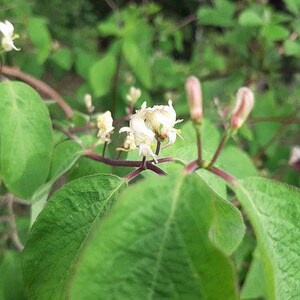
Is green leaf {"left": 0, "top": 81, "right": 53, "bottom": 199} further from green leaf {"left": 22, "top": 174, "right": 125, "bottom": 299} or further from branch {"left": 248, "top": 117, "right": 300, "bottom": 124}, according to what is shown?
branch {"left": 248, "top": 117, "right": 300, "bottom": 124}

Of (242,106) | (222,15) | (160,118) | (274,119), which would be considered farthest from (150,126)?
(222,15)

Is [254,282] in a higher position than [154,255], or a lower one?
lower

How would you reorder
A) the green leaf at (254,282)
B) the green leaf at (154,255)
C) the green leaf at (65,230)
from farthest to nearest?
the green leaf at (254,282)
the green leaf at (65,230)
the green leaf at (154,255)

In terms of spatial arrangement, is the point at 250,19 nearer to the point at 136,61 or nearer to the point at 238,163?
the point at 136,61

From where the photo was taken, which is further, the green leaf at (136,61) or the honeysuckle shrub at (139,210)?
the green leaf at (136,61)

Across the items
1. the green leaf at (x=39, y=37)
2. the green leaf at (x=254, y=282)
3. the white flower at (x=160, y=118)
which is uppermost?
the green leaf at (x=39, y=37)

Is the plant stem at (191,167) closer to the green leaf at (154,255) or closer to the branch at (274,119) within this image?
the green leaf at (154,255)

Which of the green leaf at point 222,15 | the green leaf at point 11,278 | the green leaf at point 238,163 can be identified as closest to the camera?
the green leaf at point 11,278

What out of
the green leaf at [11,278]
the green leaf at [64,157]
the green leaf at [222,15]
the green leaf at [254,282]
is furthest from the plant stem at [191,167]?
the green leaf at [222,15]
